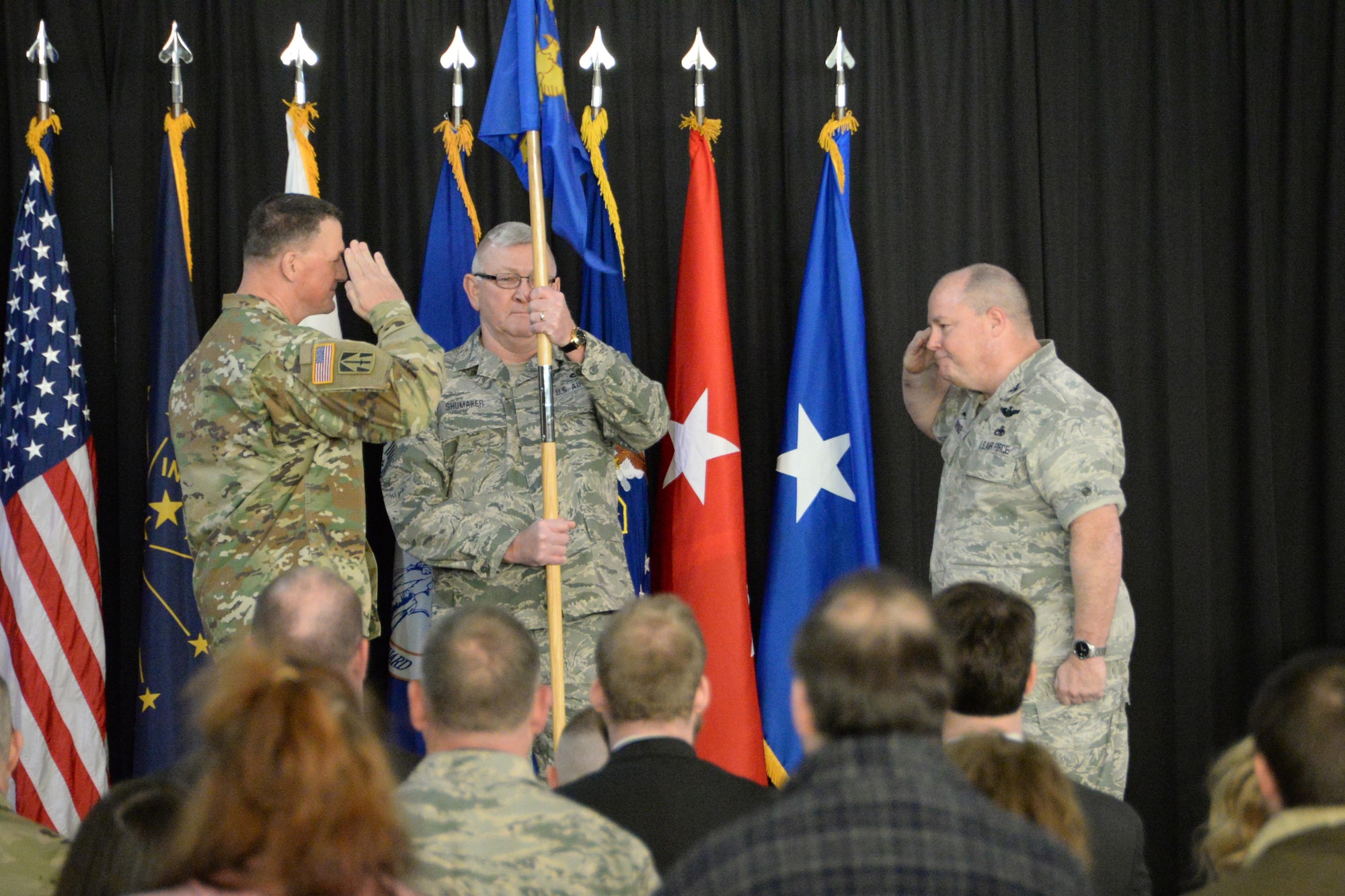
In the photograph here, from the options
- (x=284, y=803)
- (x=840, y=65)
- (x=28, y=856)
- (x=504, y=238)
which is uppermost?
(x=840, y=65)

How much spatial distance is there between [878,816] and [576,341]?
2.42 metres

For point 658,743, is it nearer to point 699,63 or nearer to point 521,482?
point 521,482

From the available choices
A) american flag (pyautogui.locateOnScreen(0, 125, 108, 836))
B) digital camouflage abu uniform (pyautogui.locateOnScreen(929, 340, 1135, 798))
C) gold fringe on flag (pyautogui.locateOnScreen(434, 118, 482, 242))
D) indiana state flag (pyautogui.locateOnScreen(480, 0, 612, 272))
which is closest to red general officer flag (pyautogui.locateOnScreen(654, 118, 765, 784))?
indiana state flag (pyautogui.locateOnScreen(480, 0, 612, 272))

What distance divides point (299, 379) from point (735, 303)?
67.0 inches

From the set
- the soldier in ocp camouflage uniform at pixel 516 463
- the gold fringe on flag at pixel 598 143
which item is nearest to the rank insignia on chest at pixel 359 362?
the soldier in ocp camouflage uniform at pixel 516 463

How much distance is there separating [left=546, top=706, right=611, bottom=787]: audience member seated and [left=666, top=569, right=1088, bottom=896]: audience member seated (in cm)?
105

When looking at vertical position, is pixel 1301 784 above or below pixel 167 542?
below

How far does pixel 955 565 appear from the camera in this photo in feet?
11.1

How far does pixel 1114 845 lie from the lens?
2027 millimetres

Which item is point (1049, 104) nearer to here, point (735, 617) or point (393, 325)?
point (735, 617)

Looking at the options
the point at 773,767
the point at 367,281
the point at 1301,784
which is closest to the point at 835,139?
the point at 367,281

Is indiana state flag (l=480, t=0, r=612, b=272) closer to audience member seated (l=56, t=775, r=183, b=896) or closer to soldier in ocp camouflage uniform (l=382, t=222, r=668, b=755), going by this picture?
soldier in ocp camouflage uniform (l=382, t=222, r=668, b=755)

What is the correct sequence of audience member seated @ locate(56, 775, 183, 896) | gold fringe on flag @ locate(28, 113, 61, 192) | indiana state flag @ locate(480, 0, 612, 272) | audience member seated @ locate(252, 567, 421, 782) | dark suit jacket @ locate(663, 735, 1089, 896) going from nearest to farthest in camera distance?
dark suit jacket @ locate(663, 735, 1089, 896)
audience member seated @ locate(56, 775, 183, 896)
audience member seated @ locate(252, 567, 421, 782)
indiana state flag @ locate(480, 0, 612, 272)
gold fringe on flag @ locate(28, 113, 61, 192)

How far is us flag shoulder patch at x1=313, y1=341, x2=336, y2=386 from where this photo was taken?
3020 millimetres
